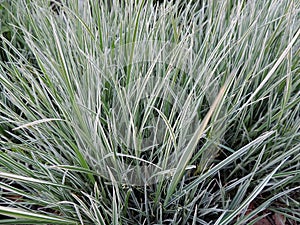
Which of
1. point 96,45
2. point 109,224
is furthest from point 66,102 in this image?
point 109,224

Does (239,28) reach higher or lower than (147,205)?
higher

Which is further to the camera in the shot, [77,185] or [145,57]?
[145,57]

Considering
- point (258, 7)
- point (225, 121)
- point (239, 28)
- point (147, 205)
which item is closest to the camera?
point (147, 205)

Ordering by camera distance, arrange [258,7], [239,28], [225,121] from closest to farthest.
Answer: [225,121] → [239,28] → [258,7]

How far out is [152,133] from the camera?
1.04 meters

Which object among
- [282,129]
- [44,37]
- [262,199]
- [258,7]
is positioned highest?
[258,7]

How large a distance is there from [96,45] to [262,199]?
0.66 m

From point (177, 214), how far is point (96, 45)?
516mm

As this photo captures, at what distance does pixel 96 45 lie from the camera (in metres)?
1.05

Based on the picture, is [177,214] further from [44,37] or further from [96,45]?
[44,37]

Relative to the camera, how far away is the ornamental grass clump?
35.4 inches

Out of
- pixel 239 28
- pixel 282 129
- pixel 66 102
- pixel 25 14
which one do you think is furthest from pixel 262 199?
pixel 25 14

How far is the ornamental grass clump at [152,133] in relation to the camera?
90 centimetres

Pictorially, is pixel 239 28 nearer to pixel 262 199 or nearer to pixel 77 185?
pixel 262 199
